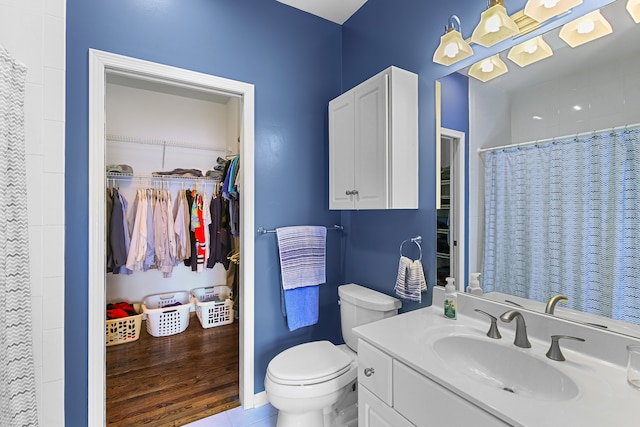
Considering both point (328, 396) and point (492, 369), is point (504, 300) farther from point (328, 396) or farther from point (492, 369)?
point (328, 396)

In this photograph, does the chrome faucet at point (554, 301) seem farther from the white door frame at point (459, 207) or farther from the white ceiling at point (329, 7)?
the white ceiling at point (329, 7)

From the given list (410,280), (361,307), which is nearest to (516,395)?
(410,280)

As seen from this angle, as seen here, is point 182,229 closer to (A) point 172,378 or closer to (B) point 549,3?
(A) point 172,378

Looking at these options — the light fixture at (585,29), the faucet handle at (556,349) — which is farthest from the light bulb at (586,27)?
the faucet handle at (556,349)

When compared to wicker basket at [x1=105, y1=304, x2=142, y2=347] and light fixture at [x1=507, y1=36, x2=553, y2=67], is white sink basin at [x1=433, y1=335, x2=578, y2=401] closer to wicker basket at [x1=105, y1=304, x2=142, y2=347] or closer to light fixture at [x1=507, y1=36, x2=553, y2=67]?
light fixture at [x1=507, y1=36, x2=553, y2=67]

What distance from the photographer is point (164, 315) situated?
120 inches

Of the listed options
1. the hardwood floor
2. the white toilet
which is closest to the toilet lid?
the white toilet

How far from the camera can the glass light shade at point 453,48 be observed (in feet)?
4.58

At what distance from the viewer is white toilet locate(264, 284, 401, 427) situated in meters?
1.50

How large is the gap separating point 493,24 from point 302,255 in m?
1.58

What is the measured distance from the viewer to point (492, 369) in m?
1.17

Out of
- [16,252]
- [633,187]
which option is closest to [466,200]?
[633,187]

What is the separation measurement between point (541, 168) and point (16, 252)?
2.01m

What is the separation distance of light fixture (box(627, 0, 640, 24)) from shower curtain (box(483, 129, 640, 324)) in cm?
37
